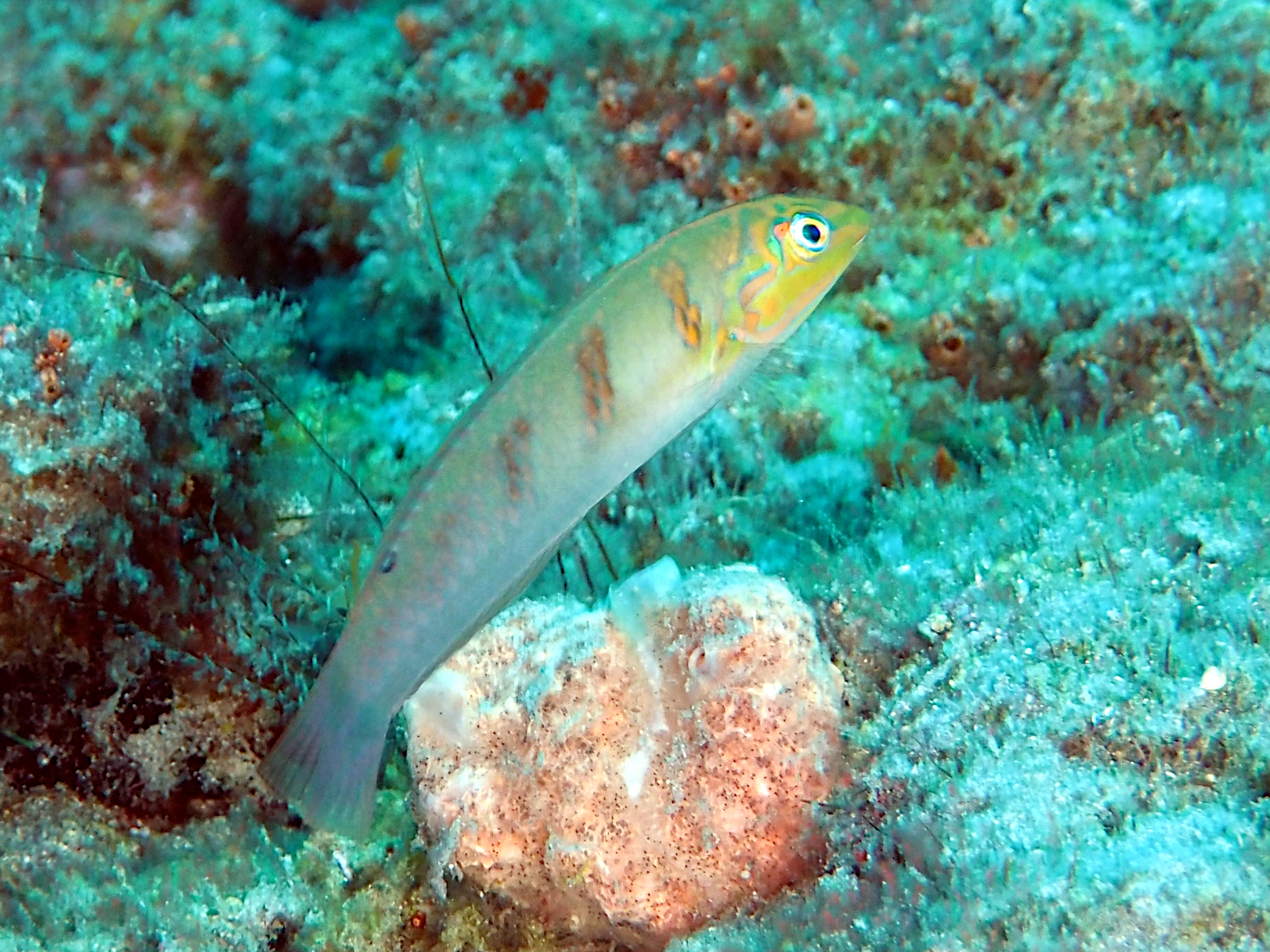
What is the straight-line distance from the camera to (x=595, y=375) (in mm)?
2266


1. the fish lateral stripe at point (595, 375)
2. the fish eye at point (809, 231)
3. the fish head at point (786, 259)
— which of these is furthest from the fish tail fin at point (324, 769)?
the fish eye at point (809, 231)

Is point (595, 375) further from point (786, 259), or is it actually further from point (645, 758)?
point (645, 758)

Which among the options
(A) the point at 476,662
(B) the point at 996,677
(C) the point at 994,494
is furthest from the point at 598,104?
(B) the point at 996,677

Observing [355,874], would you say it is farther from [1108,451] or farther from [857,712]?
[1108,451]

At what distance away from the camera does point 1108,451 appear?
10.7 feet

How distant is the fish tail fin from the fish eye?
1.70 metres

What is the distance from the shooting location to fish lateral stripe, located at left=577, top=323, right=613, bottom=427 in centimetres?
226

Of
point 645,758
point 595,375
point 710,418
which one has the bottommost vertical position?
point 645,758

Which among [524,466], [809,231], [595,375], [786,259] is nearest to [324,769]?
[524,466]

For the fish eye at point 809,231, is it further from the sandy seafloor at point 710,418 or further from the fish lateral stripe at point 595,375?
the fish lateral stripe at point 595,375

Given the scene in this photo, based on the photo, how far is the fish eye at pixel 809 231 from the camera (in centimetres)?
253

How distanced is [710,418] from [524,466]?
2.11m

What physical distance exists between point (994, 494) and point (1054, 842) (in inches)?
57.4

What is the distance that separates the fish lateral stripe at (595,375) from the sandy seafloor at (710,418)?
2.28ft
